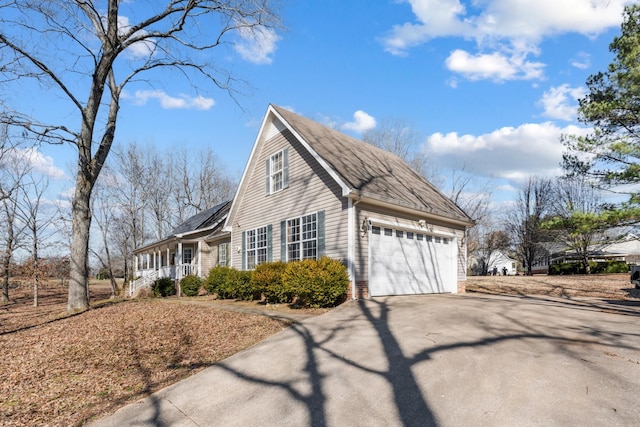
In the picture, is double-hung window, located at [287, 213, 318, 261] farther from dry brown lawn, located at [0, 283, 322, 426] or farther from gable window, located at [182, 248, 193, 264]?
gable window, located at [182, 248, 193, 264]

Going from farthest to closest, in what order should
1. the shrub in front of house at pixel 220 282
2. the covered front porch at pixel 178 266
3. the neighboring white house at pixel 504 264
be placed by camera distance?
the neighboring white house at pixel 504 264 < the covered front porch at pixel 178 266 < the shrub in front of house at pixel 220 282

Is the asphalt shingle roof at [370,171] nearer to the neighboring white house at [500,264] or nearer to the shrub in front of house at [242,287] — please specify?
the shrub in front of house at [242,287]

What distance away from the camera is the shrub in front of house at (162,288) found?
20.2 metres

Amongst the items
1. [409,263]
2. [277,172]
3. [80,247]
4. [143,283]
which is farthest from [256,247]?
[143,283]

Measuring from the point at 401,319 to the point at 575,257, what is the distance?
43089mm

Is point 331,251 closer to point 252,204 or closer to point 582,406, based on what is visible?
point 252,204

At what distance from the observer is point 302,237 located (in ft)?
42.5

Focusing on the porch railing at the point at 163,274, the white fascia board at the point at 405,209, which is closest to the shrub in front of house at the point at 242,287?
the white fascia board at the point at 405,209

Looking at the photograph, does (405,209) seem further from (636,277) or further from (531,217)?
(531,217)

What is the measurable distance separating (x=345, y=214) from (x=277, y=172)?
458 centimetres

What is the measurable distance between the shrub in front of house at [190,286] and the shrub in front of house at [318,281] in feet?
31.6

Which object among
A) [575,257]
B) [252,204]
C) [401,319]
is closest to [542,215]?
[575,257]

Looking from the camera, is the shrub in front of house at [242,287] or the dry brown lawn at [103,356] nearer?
the dry brown lawn at [103,356]

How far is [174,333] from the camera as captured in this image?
8398 mm
